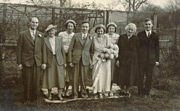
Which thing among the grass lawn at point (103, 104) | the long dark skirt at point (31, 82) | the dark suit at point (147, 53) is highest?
the dark suit at point (147, 53)

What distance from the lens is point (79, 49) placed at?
199 inches

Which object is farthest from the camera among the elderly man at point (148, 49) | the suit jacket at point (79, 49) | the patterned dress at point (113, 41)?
the elderly man at point (148, 49)

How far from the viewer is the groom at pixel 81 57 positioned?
503 centimetres

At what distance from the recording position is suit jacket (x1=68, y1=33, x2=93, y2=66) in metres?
5.02

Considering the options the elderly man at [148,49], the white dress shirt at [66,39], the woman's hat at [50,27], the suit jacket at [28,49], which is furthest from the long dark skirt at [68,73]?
the elderly man at [148,49]

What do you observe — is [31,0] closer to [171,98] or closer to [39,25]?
[39,25]

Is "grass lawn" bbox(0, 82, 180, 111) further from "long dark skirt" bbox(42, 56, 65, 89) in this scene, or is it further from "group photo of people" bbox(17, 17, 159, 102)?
"long dark skirt" bbox(42, 56, 65, 89)

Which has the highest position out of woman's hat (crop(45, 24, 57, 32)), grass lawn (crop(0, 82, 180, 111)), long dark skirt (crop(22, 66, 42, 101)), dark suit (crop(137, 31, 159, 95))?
woman's hat (crop(45, 24, 57, 32))

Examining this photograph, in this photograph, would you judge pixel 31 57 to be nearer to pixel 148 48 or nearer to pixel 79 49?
pixel 79 49

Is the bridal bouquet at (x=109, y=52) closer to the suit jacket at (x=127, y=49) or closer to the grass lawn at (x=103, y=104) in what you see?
the suit jacket at (x=127, y=49)

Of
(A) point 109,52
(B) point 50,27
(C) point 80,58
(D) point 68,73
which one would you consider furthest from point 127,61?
(B) point 50,27

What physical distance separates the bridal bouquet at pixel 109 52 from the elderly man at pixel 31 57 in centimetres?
133

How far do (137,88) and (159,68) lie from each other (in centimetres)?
74

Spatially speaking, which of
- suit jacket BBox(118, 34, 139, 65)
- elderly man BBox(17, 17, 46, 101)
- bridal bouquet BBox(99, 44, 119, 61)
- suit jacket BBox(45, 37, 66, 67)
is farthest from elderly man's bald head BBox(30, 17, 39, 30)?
suit jacket BBox(118, 34, 139, 65)
